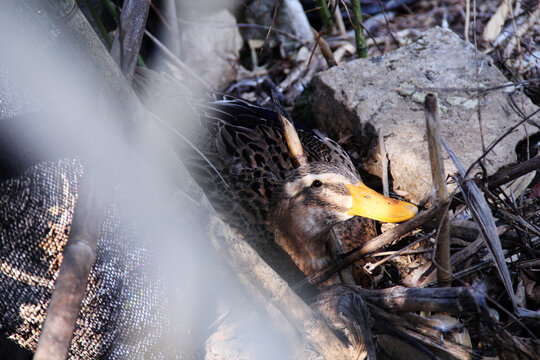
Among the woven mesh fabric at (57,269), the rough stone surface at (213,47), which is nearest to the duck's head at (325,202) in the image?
the woven mesh fabric at (57,269)

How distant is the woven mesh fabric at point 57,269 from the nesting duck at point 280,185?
74cm

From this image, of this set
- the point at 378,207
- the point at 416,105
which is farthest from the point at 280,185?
the point at 416,105

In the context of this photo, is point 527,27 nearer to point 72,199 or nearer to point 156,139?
point 156,139

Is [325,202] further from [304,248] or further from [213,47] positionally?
[213,47]

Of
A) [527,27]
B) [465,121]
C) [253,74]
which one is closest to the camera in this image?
[465,121]

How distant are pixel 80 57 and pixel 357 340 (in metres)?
1.27

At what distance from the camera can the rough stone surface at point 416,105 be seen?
2611 millimetres

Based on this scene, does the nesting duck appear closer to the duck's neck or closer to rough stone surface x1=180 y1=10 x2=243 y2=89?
the duck's neck

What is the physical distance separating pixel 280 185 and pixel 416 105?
1060 mm

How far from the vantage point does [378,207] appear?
7.19 feet

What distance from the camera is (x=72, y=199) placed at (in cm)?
152

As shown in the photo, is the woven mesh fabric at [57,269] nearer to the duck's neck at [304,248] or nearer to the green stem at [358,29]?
the duck's neck at [304,248]

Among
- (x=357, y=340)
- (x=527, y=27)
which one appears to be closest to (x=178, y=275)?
(x=357, y=340)

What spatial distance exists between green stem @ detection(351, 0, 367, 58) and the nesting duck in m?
0.75
